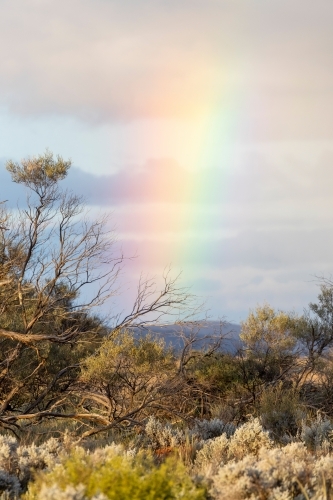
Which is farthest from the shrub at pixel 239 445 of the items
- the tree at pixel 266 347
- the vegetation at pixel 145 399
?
the tree at pixel 266 347

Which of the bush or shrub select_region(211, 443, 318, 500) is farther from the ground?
the bush

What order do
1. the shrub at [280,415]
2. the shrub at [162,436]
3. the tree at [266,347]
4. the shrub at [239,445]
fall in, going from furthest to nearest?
the tree at [266,347] < the shrub at [280,415] < the shrub at [162,436] < the shrub at [239,445]

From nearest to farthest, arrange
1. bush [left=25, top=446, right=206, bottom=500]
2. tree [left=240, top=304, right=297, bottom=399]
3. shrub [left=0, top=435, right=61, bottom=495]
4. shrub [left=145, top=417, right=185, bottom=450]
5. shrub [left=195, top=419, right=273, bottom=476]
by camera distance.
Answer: bush [left=25, top=446, right=206, bottom=500] < shrub [left=0, top=435, right=61, bottom=495] < shrub [left=195, top=419, right=273, bottom=476] < shrub [left=145, top=417, right=185, bottom=450] < tree [left=240, top=304, right=297, bottom=399]

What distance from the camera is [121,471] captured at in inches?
190

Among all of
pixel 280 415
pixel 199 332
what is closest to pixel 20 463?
pixel 280 415

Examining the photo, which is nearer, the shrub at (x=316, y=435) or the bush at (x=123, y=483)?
the bush at (x=123, y=483)

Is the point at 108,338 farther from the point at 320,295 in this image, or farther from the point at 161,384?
the point at 320,295

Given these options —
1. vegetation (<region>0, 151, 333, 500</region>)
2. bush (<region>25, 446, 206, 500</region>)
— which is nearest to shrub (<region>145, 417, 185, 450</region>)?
vegetation (<region>0, 151, 333, 500</region>)

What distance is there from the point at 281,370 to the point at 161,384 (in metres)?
5.73

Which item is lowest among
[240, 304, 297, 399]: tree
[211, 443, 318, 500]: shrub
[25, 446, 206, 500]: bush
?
[211, 443, 318, 500]: shrub

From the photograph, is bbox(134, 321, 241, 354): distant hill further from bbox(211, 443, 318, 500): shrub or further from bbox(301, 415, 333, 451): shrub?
bbox(211, 443, 318, 500): shrub

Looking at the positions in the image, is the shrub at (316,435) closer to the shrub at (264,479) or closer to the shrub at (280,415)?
the shrub at (280,415)

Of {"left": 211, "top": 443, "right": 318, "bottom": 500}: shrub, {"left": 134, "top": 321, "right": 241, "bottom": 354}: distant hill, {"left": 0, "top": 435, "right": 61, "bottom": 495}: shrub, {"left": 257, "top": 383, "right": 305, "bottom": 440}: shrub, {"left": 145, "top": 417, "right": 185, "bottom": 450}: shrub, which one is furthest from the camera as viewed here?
{"left": 134, "top": 321, "right": 241, "bottom": 354}: distant hill

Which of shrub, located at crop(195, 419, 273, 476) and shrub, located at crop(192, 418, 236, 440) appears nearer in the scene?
shrub, located at crop(195, 419, 273, 476)
